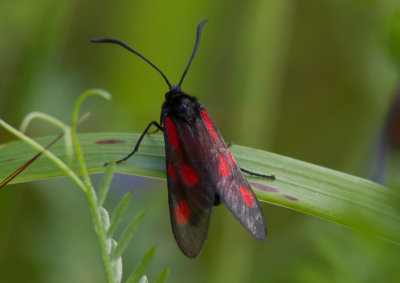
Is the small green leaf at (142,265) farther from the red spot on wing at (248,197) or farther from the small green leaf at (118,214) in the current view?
the red spot on wing at (248,197)

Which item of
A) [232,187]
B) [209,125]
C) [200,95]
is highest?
[209,125]

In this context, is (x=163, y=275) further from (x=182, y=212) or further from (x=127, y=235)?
(x=182, y=212)

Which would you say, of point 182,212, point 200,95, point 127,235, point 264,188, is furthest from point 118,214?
point 200,95

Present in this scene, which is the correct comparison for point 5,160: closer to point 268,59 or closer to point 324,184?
point 324,184

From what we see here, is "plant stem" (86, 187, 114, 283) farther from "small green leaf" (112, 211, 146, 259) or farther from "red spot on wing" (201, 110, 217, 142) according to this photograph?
"red spot on wing" (201, 110, 217, 142)

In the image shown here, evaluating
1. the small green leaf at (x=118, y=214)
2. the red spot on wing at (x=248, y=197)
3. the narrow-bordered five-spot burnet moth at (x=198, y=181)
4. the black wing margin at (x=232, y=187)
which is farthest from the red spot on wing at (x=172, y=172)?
the small green leaf at (x=118, y=214)

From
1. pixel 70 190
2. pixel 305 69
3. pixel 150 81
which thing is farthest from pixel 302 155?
pixel 70 190
